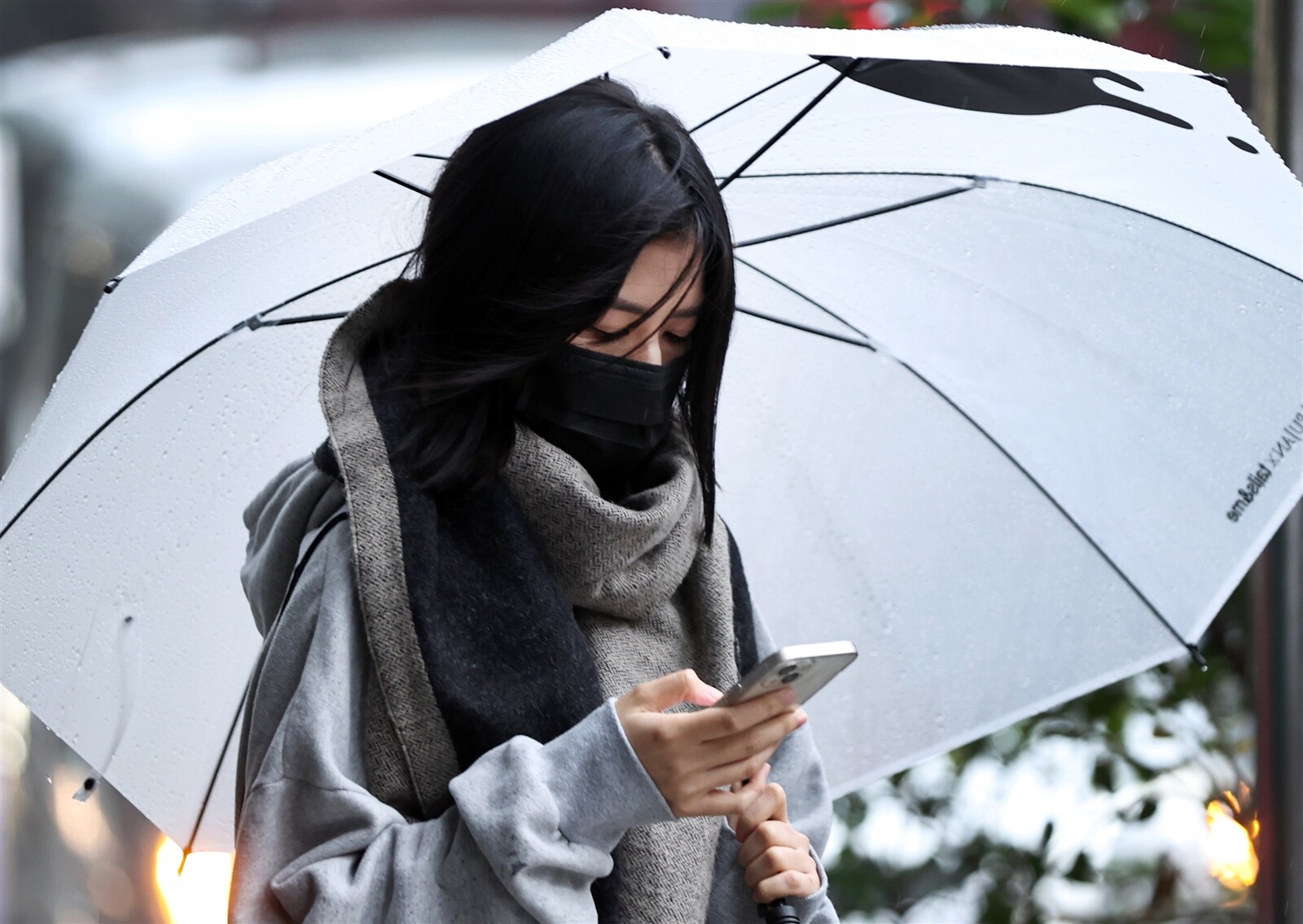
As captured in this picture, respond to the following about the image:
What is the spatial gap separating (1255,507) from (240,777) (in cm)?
131

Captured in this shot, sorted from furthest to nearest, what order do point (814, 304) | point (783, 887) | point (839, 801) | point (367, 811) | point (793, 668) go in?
point (839, 801) → point (814, 304) → point (783, 887) → point (367, 811) → point (793, 668)

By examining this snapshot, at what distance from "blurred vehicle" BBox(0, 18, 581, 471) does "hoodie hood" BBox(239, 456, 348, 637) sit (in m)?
3.26

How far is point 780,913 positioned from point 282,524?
2.19 ft

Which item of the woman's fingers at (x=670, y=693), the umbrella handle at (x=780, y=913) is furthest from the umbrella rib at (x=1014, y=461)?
the woman's fingers at (x=670, y=693)

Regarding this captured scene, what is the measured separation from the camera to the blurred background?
2.60 meters

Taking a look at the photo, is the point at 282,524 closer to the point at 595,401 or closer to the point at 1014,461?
the point at 595,401

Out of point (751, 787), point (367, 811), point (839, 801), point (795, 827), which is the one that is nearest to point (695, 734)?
point (751, 787)

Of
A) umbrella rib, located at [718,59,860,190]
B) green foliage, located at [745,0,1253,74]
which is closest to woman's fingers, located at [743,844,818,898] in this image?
umbrella rib, located at [718,59,860,190]

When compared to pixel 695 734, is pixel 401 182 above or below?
above

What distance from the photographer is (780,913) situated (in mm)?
1611

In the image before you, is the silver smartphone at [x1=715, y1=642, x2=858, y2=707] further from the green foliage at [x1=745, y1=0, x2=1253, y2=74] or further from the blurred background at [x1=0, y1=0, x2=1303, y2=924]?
the green foliage at [x1=745, y1=0, x2=1253, y2=74]

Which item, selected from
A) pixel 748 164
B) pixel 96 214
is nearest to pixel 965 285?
pixel 748 164

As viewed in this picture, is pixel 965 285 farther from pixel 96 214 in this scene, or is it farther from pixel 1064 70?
pixel 96 214

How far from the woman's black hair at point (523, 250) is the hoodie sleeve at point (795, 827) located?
1.68ft
